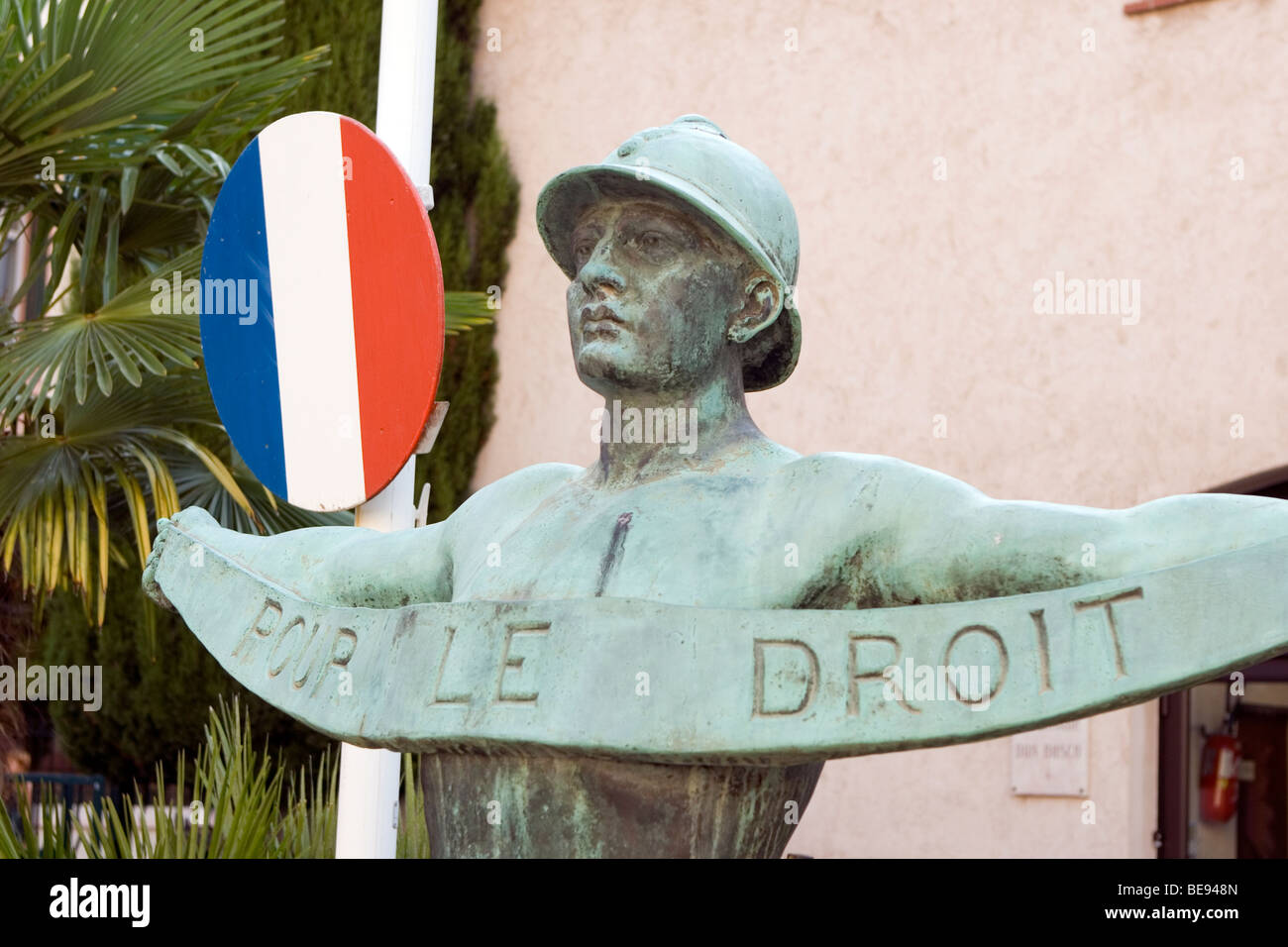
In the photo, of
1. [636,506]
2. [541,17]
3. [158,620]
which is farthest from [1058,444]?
[636,506]

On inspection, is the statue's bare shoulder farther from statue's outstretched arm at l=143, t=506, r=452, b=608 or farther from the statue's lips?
the statue's lips

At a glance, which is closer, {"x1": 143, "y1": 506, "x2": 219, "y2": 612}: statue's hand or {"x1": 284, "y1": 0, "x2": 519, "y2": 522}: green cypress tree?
{"x1": 143, "y1": 506, "x2": 219, "y2": 612}: statue's hand

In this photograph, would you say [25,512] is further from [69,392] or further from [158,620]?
[158,620]

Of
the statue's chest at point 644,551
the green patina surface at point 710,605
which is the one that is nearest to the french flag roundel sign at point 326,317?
the green patina surface at point 710,605

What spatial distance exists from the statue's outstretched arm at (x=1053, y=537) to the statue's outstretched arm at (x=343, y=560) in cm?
82

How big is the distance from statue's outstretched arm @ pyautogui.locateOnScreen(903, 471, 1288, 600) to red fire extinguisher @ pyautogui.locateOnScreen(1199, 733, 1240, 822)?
6224mm

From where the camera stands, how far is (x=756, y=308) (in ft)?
8.45

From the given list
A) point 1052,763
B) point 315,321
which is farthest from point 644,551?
point 1052,763

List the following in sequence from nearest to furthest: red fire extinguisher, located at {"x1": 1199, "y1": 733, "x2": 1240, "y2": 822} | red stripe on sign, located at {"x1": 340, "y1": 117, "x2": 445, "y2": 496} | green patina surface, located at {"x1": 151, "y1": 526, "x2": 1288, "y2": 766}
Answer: green patina surface, located at {"x1": 151, "y1": 526, "x2": 1288, "y2": 766}
red stripe on sign, located at {"x1": 340, "y1": 117, "x2": 445, "y2": 496}
red fire extinguisher, located at {"x1": 1199, "y1": 733, "x2": 1240, "y2": 822}

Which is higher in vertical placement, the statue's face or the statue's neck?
the statue's face

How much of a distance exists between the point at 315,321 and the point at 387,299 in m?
A: 0.17

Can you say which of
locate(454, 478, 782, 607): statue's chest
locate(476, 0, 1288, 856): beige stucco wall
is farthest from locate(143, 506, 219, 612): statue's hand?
locate(476, 0, 1288, 856): beige stucco wall

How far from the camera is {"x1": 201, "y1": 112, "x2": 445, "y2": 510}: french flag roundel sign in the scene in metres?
3.39

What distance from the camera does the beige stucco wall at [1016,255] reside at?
7.75 m
